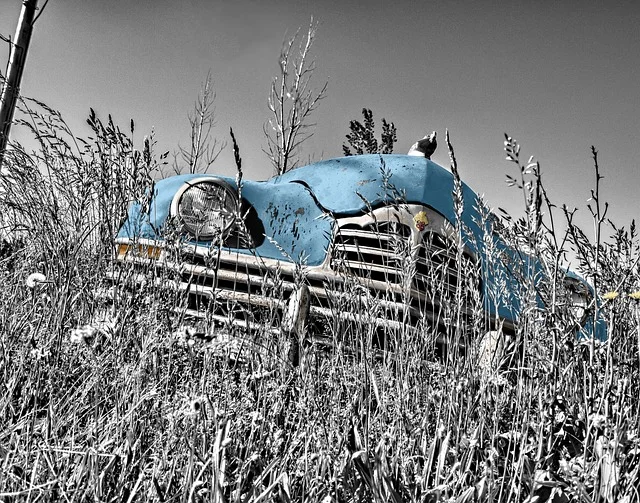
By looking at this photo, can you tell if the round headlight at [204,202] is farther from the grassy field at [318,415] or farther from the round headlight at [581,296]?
the round headlight at [581,296]

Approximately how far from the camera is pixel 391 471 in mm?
1120

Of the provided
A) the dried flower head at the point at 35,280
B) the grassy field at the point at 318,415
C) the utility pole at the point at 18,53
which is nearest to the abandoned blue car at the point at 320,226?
the dried flower head at the point at 35,280

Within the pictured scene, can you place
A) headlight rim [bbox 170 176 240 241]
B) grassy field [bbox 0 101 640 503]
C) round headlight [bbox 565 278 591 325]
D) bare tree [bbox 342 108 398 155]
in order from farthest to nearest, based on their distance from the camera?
bare tree [bbox 342 108 398 155] → headlight rim [bbox 170 176 240 241] → round headlight [bbox 565 278 591 325] → grassy field [bbox 0 101 640 503]

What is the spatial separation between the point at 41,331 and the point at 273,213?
1612 mm

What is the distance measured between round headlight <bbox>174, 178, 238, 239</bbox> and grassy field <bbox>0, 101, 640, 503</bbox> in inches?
33.8

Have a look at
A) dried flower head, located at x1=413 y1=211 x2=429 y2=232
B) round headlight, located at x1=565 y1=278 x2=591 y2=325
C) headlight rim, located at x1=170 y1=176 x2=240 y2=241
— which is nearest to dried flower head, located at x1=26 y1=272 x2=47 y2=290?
headlight rim, located at x1=170 y1=176 x2=240 y2=241

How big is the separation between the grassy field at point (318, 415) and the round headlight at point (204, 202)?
858 millimetres

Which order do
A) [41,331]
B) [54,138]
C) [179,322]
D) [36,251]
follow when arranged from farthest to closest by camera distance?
[36,251], [54,138], [41,331], [179,322]

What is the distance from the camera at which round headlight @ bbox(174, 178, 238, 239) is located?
9.46ft

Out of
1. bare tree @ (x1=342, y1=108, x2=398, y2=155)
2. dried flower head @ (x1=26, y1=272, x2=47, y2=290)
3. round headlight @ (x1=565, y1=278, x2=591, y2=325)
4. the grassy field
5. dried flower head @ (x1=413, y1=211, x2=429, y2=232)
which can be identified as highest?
bare tree @ (x1=342, y1=108, x2=398, y2=155)

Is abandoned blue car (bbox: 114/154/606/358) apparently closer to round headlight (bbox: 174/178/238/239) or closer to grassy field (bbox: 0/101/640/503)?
round headlight (bbox: 174/178/238/239)

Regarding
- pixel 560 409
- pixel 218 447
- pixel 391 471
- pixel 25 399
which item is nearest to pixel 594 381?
pixel 560 409

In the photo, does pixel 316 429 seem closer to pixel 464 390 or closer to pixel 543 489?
pixel 464 390

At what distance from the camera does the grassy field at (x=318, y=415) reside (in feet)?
3.36
